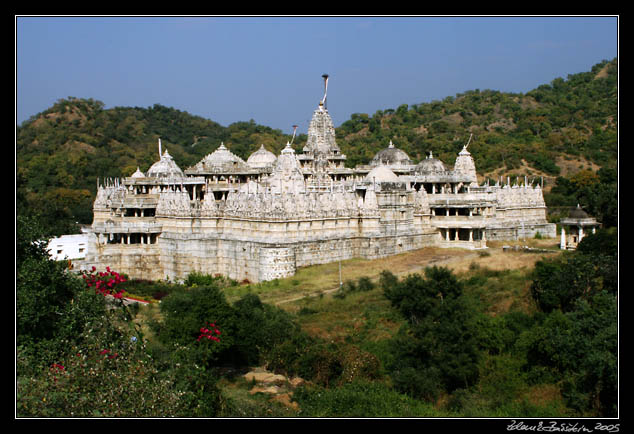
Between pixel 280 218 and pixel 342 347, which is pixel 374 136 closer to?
pixel 280 218

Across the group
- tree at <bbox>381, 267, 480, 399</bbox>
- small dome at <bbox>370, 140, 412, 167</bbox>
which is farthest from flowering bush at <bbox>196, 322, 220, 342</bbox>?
small dome at <bbox>370, 140, 412, 167</bbox>

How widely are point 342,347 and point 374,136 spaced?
8018cm

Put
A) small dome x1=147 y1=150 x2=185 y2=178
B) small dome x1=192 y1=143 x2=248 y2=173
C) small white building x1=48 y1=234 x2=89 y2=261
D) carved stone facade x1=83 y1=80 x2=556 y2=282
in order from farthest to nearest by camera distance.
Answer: small dome x1=192 y1=143 x2=248 y2=173 → small white building x1=48 y1=234 x2=89 y2=261 → small dome x1=147 y1=150 x2=185 y2=178 → carved stone facade x1=83 y1=80 x2=556 y2=282

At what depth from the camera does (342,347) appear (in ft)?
110

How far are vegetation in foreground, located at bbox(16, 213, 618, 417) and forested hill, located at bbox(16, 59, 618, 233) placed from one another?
3236cm

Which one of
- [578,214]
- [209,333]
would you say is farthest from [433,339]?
[578,214]

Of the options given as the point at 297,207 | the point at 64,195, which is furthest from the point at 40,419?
Answer: the point at 64,195

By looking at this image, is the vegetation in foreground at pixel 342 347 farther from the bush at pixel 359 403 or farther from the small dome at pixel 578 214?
the small dome at pixel 578 214

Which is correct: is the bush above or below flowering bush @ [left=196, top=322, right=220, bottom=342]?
below

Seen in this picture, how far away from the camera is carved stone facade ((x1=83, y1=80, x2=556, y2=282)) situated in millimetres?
45250

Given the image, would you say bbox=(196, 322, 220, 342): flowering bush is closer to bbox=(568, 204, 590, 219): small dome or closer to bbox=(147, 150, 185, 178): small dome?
bbox=(147, 150, 185, 178): small dome

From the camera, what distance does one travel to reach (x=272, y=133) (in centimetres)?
12056

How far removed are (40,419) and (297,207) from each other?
25645 millimetres

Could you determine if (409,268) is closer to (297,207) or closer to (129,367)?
(297,207)
